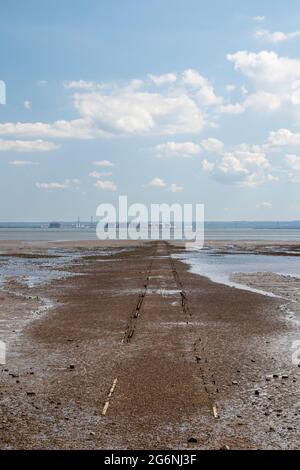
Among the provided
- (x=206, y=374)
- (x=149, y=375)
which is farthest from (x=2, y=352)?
(x=206, y=374)

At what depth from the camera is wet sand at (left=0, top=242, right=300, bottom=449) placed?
9.30m

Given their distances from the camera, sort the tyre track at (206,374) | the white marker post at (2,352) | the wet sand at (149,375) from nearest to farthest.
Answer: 1. the wet sand at (149,375)
2. the tyre track at (206,374)
3. the white marker post at (2,352)

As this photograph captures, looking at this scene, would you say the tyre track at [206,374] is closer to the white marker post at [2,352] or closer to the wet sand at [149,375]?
the wet sand at [149,375]

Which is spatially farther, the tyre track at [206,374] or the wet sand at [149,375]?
the tyre track at [206,374]

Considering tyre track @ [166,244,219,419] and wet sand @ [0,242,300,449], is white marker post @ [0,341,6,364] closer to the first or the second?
wet sand @ [0,242,300,449]

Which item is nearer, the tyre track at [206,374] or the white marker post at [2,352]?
the tyre track at [206,374]

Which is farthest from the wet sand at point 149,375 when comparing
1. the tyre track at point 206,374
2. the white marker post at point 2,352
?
the white marker post at point 2,352

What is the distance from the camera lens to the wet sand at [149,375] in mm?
9297

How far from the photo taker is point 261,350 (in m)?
15.5

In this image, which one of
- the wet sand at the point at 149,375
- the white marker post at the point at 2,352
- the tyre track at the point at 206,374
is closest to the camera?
the wet sand at the point at 149,375

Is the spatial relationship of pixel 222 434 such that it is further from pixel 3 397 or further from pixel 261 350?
pixel 261 350

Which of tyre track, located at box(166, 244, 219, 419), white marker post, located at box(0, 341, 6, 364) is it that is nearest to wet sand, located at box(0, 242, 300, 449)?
tyre track, located at box(166, 244, 219, 419)
